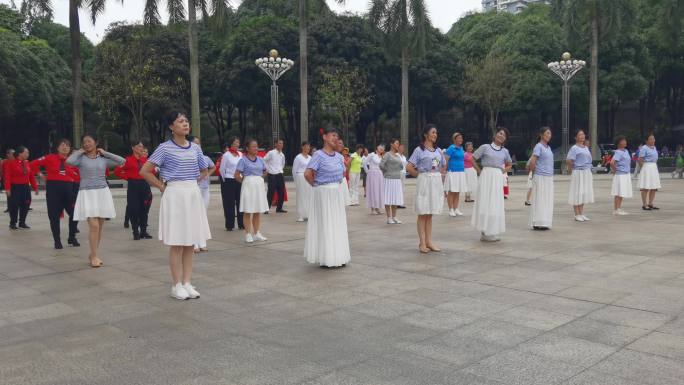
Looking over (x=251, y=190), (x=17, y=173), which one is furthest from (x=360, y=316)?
(x=17, y=173)

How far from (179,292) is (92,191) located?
108 inches

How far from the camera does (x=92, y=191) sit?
811 cm

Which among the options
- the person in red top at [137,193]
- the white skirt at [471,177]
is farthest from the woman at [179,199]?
the white skirt at [471,177]

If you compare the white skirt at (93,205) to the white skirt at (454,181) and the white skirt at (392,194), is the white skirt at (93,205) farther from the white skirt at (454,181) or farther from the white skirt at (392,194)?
the white skirt at (454,181)

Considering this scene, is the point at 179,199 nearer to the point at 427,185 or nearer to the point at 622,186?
the point at 427,185

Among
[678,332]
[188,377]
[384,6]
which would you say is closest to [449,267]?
[678,332]

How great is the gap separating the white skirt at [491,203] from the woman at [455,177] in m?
3.60

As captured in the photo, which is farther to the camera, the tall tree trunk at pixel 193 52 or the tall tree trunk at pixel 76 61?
the tall tree trunk at pixel 193 52

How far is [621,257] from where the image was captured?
26.3ft

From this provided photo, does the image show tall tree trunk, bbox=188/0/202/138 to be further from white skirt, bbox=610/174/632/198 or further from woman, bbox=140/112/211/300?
woman, bbox=140/112/211/300

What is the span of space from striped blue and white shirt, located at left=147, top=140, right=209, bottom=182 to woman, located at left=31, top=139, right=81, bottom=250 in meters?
4.56

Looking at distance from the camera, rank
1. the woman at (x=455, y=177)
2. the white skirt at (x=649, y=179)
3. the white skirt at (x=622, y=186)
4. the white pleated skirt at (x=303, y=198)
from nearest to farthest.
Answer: the white skirt at (x=622, y=186)
the white pleated skirt at (x=303, y=198)
the woman at (x=455, y=177)
the white skirt at (x=649, y=179)

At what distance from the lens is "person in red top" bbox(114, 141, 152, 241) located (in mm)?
10711

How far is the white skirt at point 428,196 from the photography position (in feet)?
28.7
